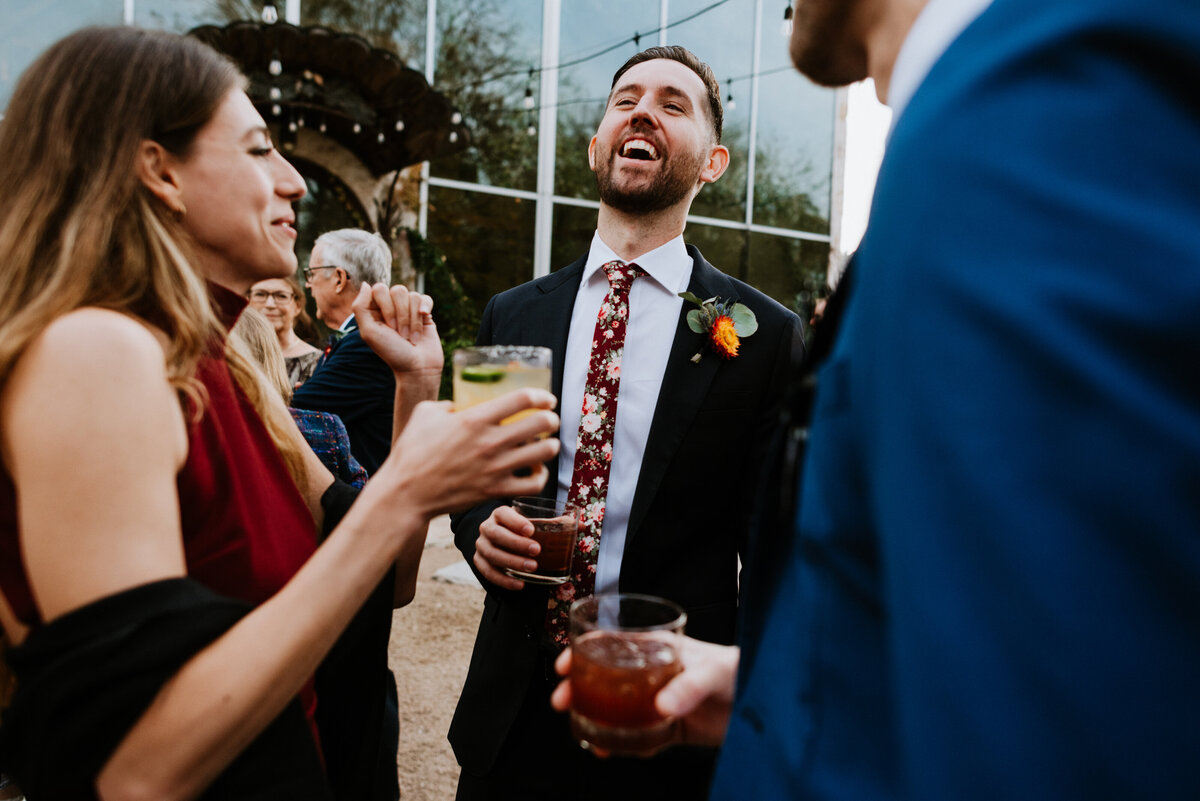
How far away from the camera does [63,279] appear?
1129mm

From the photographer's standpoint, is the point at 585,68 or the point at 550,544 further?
the point at 585,68

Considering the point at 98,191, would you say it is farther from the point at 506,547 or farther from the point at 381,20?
the point at 381,20

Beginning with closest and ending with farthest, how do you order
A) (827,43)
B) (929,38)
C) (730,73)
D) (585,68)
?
1. (929,38)
2. (827,43)
3. (585,68)
4. (730,73)

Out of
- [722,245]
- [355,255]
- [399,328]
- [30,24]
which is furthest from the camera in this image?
[722,245]

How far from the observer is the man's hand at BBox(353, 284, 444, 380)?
6.13 ft

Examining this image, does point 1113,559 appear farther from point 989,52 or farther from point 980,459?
point 989,52

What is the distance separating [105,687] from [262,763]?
29 centimetres

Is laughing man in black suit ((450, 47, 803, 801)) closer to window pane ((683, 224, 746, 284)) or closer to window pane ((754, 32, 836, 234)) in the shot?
window pane ((683, 224, 746, 284))

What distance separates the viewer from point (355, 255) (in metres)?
4.11

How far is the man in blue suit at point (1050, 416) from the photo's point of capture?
48 cm

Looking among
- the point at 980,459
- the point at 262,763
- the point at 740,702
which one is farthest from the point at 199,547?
the point at 980,459

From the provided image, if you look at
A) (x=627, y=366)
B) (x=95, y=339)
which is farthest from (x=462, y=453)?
(x=627, y=366)

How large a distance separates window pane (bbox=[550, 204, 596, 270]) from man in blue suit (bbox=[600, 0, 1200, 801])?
10.7 metres

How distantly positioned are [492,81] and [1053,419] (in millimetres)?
11079
